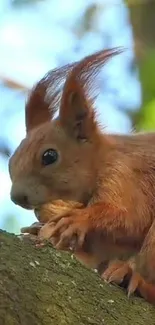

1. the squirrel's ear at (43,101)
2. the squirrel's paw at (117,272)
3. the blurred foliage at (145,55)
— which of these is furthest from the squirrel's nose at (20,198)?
the blurred foliage at (145,55)

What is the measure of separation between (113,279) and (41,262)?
413 mm

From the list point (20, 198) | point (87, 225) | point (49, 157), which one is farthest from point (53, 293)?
point (49, 157)

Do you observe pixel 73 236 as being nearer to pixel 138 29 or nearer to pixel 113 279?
pixel 113 279

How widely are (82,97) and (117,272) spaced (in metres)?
0.74

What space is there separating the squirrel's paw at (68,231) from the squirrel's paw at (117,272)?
4.9 inches

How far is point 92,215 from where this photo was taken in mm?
2715

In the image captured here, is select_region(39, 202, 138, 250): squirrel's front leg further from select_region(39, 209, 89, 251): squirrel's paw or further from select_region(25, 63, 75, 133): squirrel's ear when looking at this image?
select_region(25, 63, 75, 133): squirrel's ear

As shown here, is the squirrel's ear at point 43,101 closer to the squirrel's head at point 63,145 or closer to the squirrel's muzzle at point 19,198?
the squirrel's head at point 63,145

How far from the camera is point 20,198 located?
2773mm

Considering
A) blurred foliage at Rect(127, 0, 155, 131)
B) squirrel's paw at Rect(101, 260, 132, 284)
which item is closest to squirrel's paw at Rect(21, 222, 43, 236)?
squirrel's paw at Rect(101, 260, 132, 284)

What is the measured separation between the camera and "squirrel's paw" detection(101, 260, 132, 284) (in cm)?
251

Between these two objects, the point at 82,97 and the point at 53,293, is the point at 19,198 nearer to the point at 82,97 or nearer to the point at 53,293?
the point at 82,97

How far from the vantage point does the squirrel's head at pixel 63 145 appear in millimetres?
2871

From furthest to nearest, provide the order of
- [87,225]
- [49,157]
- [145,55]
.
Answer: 1. [145,55]
2. [49,157]
3. [87,225]
